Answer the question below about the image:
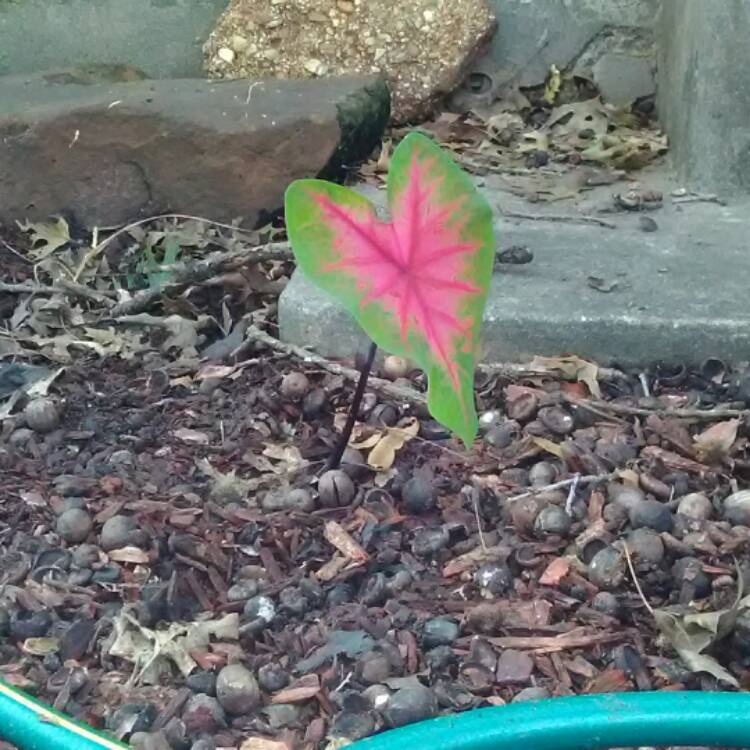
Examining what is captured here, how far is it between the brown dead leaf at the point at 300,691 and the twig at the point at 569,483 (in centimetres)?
39

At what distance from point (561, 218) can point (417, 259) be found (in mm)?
1101

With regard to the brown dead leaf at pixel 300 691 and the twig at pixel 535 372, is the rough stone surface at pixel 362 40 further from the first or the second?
the brown dead leaf at pixel 300 691

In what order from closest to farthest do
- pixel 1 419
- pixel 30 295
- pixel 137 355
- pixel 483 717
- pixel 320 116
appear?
pixel 483 717 < pixel 1 419 < pixel 137 355 < pixel 30 295 < pixel 320 116

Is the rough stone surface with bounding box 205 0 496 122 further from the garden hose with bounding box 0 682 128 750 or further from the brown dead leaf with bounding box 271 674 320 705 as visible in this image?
the garden hose with bounding box 0 682 128 750

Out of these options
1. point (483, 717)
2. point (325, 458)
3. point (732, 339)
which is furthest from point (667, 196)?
point (483, 717)

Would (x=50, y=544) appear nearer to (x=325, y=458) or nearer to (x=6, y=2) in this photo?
(x=325, y=458)

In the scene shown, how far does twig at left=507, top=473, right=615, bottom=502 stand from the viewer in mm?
1516

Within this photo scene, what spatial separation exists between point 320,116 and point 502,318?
2.71 ft

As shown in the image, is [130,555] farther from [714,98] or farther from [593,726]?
[714,98]

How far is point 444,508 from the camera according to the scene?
4.97 ft

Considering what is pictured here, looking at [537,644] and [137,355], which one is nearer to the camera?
[537,644]

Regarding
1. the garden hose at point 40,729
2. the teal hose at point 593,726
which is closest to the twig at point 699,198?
the teal hose at point 593,726

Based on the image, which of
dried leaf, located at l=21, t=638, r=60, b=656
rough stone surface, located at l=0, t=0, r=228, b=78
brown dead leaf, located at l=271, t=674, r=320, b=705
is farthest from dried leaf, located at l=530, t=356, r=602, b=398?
rough stone surface, located at l=0, t=0, r=228, b=78

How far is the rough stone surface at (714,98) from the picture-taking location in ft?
7.47
